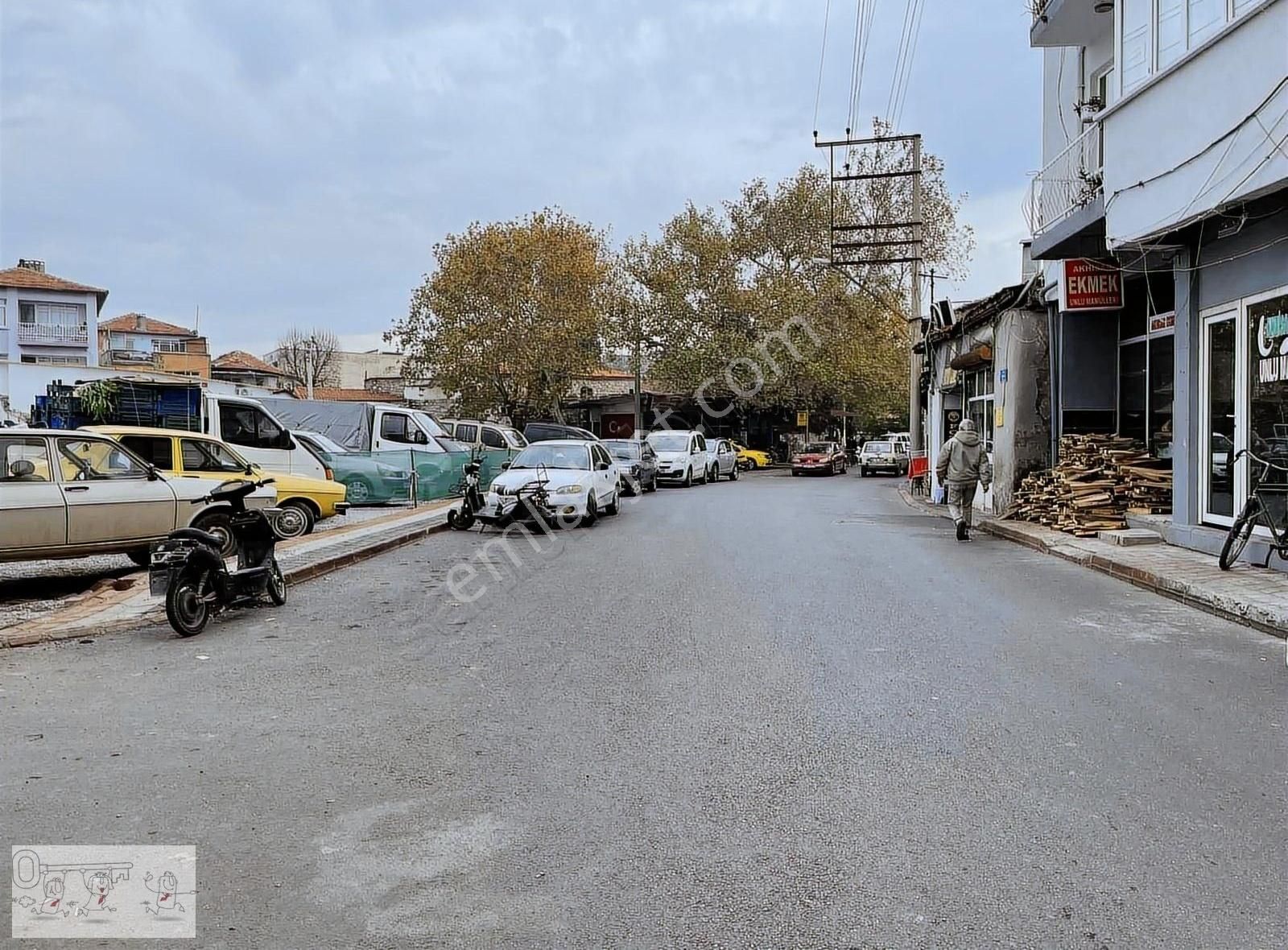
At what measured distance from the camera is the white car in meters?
16.7

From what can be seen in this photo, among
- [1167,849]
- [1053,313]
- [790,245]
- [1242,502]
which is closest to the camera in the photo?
[1167,849]

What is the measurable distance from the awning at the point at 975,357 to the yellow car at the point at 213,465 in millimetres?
12676

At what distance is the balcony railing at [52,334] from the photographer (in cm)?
5712

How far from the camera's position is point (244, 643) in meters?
7.72

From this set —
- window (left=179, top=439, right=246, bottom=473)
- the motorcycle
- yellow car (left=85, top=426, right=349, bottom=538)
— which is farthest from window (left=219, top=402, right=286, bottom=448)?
window (left=179, top=439, right=246, bottom=473)

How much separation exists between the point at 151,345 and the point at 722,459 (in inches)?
1990

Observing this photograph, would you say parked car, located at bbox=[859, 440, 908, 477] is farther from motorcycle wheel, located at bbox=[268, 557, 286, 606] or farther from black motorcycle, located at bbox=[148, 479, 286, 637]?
black motorcycle, located at bbox=[148, 479, 286, 637]

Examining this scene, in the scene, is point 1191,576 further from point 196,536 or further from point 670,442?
point 670,442

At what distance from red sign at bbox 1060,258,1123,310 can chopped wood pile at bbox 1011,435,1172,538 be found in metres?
2.09

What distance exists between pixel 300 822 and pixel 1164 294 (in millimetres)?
15099

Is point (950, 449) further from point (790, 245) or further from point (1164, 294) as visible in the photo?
point (790, 245)

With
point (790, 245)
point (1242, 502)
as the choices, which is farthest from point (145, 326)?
point (1242, 502)

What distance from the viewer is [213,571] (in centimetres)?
830

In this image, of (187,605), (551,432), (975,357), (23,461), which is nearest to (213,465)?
(23,461)
